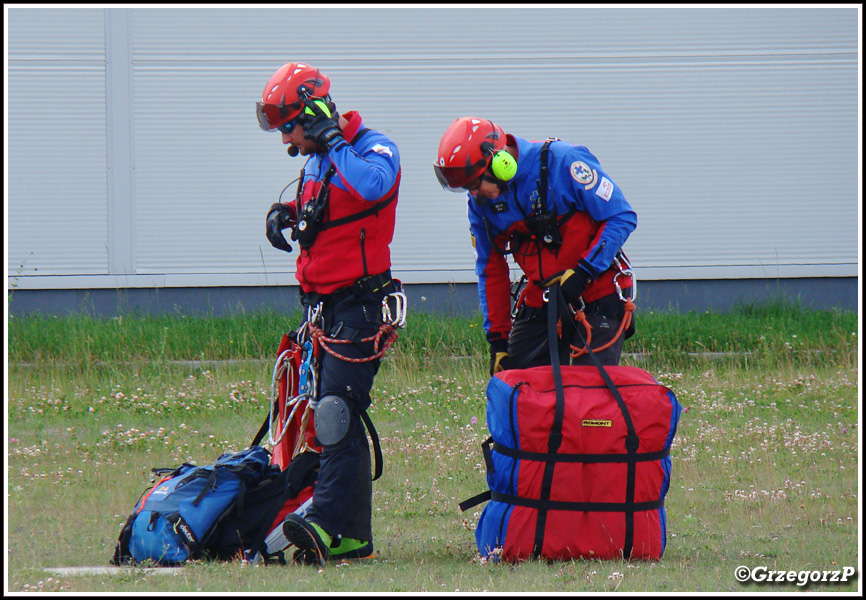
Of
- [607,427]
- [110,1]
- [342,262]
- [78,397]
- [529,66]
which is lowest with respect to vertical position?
[78,397]

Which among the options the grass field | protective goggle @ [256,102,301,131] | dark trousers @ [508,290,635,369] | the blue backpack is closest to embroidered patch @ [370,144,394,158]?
protective goggle @ [256,102,301,131]

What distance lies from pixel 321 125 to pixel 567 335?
1.63 metres

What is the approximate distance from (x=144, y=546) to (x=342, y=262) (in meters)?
1.62

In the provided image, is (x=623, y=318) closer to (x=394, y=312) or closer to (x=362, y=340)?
(x=394, y=312)

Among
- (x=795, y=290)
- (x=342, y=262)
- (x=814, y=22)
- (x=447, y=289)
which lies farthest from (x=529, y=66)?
(x=342, y=262)

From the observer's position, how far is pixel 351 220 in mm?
4352

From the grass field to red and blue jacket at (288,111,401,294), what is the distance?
4.53 ft

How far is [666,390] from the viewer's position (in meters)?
4.21

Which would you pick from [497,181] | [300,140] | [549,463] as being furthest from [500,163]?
[549,463]

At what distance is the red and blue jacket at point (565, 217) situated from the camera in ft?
14.8

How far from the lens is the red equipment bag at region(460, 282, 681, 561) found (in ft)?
13.3

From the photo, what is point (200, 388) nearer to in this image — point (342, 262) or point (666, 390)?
point (342, 262)

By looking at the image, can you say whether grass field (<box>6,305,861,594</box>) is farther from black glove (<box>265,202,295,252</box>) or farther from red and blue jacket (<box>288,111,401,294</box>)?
black glove (<box>265,202,295,252</box>)

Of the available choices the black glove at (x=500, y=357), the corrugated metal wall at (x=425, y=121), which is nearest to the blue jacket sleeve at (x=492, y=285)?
the black glove at (x=500, y=357)
